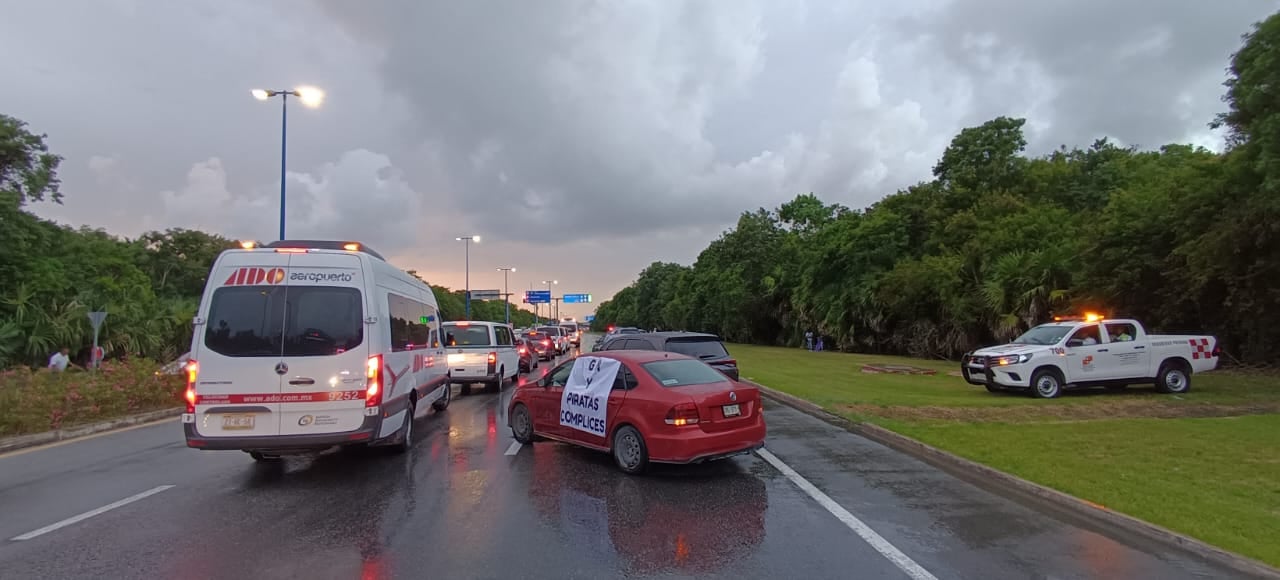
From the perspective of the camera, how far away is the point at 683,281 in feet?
358

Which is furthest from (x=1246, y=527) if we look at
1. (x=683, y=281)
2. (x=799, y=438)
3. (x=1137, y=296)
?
(x=683, y=281)

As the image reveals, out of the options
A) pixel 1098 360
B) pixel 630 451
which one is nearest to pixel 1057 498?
pixel 630 451

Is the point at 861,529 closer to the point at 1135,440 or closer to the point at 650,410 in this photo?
the point at 650,410

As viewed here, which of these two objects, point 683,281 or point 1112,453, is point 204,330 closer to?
point 1112,453

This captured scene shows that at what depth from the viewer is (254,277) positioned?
8156 millimetres

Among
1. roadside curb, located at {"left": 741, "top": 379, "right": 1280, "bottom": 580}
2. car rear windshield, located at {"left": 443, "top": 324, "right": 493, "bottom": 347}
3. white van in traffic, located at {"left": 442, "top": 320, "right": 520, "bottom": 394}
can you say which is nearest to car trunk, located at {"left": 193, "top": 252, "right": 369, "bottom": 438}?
roadside curb, located at {"left": 741, "top": 379, "right": 1280, "bottom": 580}

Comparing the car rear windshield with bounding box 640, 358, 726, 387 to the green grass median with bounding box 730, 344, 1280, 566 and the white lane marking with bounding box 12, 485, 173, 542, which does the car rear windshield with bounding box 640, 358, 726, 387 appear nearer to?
the green grass median with bounding box 730, 344, 1280, 566

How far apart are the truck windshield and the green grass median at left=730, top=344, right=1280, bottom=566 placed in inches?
57.3

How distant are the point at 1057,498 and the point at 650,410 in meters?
4.39

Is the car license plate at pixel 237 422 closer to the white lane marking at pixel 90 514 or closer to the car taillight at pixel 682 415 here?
the white lane marking at pixel 90 514

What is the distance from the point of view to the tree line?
984 inches

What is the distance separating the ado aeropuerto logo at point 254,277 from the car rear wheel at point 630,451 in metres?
4.47

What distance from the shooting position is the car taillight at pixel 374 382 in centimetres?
816

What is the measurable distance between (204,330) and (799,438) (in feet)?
28.1
